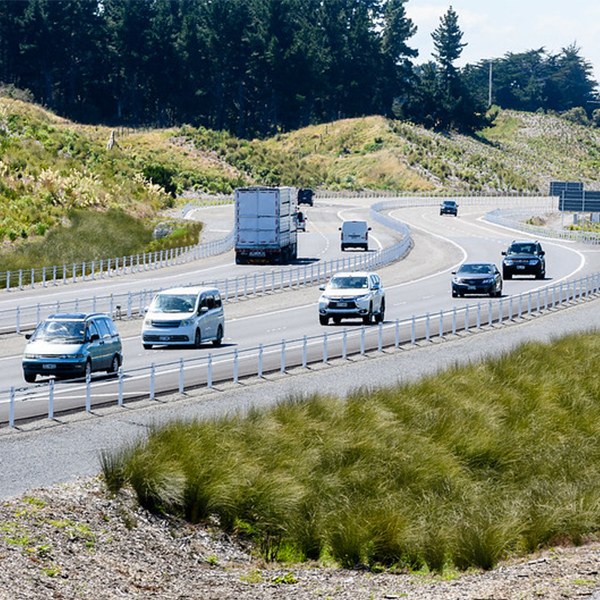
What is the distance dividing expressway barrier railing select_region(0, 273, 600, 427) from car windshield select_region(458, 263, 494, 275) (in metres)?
2.31

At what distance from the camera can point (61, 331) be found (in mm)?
29297

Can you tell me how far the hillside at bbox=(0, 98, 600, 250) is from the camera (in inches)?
3383

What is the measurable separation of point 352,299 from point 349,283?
135 centimetres

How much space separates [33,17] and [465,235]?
325ft

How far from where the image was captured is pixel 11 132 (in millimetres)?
107312

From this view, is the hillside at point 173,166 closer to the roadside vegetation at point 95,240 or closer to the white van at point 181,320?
the roadside vegetation at point 95,240

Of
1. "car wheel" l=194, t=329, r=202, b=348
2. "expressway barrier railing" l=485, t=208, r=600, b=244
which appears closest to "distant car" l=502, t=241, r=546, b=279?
"car wheel" l=194, t=329, r=202, b=348

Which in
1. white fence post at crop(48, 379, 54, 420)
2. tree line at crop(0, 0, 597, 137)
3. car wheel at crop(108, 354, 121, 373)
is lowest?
car wheel at crop(108, 354, 121, 373)

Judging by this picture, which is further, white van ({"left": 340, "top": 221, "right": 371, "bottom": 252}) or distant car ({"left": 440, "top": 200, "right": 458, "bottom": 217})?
distant car ({"left": 440, "top": 200, "right": 458, "bottom": 217})

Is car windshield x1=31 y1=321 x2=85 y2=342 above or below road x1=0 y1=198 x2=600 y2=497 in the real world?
above

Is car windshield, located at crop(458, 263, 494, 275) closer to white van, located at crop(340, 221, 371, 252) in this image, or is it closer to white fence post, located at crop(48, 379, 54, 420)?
white van, located at crop(340, 221, 371, 252)

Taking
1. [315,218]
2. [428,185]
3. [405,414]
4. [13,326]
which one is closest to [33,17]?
[428,185]

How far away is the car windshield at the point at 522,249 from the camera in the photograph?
62.5 meters

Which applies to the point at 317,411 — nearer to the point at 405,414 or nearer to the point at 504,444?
the point at 405,414
